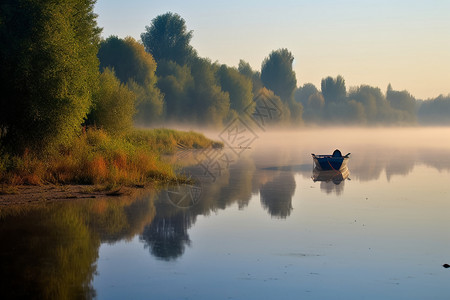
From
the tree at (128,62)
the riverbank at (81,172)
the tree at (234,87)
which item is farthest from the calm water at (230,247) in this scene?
the tree at (234,87)

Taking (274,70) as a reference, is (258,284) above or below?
below

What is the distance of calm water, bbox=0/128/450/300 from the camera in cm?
1027

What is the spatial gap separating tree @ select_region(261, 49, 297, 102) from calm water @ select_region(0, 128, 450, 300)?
3915 inches

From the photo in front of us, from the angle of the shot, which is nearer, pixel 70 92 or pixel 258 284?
pixel 258 284

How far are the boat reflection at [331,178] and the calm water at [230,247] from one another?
2.83 m

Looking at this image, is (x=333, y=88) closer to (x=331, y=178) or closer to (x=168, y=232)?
(x=331, y=178)

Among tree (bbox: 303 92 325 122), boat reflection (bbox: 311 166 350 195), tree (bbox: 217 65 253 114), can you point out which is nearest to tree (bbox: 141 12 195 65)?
tree (bbox: 217 65 253 114)

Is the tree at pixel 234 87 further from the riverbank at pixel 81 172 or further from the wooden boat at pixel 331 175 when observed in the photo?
the riverbank at pixel 81 172

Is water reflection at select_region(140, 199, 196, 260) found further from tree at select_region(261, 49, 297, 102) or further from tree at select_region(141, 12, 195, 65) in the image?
tree at select_region(261, 49, 297, 102)

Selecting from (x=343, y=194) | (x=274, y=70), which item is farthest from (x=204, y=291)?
(x=274, y=70)

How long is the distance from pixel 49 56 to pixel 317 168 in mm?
19882

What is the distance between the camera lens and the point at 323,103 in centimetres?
16612

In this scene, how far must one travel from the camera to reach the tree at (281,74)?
122438 mm

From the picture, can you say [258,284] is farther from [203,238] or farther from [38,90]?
[38,90]
